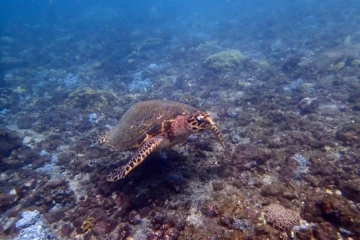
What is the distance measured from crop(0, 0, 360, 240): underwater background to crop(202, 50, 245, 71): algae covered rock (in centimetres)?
13

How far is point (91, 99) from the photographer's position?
1474 centimetres

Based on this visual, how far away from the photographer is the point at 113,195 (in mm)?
6477

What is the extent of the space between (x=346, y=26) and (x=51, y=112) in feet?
117

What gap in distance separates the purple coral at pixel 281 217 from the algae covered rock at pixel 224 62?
572 inches

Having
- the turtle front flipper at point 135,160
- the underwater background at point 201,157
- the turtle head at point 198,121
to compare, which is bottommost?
the underwater background at point 201,157

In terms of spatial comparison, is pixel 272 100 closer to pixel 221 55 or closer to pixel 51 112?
pixel 221 55

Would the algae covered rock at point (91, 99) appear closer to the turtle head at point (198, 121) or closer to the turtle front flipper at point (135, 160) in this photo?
the turtle front flipper at point (135, 160)

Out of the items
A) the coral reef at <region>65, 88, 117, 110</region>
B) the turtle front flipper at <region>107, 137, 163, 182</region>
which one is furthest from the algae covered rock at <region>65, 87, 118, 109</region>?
the turtle front flipper at <region>107, 137, 163, 182</region>

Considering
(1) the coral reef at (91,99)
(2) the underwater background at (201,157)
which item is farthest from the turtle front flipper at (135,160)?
(1) the coral reef at (91,99)

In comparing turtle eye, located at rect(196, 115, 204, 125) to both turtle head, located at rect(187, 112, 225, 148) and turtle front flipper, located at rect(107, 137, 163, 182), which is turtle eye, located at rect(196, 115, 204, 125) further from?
turtle front flipper, located at rect(107, 137, 163, 182)

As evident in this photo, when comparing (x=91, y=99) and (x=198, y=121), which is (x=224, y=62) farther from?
(x=198, y=121)

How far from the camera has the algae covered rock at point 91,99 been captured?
571 inches

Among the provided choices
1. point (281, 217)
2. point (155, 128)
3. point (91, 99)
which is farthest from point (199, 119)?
point (91, 99)

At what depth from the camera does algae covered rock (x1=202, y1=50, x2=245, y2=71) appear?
18141mm
